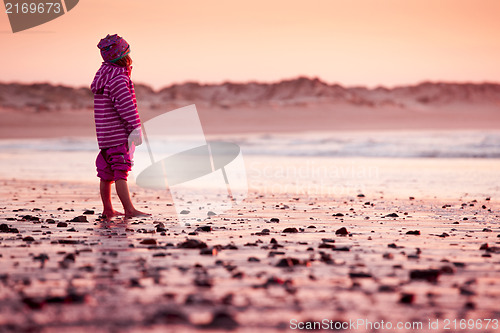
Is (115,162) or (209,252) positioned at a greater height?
(115,162)

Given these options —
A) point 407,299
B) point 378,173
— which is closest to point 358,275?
point 407,299

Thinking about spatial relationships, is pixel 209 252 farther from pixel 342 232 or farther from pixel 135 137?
pixel 135 137

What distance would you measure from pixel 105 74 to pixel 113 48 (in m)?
0.29

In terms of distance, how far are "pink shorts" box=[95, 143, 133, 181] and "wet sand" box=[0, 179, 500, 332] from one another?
1.72 ft

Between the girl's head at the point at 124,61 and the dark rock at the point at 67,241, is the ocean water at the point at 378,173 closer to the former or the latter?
the girl's head at the point at 124,61

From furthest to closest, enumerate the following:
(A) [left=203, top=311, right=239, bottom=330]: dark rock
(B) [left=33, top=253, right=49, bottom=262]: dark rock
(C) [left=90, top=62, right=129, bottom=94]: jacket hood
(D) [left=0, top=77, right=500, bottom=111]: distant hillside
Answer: (D) [left=0, top=77, right=500, bottom=111]: distant hillside → (C) [left=90, top=62, right=129, bottom=94]: jacket hood → (B) [left=33, top=253, right=49, bottom=262]: dark rock → (A) [left=203, top=311, right=239, bottom=330]: dark rock

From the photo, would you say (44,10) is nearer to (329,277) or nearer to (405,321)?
(329,277)

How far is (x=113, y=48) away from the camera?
7230 millimetres

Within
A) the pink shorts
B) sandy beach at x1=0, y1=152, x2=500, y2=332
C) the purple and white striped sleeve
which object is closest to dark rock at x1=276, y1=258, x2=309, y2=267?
sandy beach at x1=0, y1=152, x2=500, y2=332

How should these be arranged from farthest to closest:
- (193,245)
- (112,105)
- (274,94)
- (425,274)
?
(274,94) < (112,105) < (193,245) < (425,274)

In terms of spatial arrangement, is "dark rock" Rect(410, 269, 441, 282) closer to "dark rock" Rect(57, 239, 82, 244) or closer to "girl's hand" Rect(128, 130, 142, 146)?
"dark rock" Rect(57, 239, 82, 244)

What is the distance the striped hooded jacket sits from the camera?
23.6 feet

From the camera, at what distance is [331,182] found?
12.7 metres

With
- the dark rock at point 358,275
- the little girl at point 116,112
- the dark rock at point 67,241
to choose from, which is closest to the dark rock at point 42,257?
the dark rock at point 67,241
